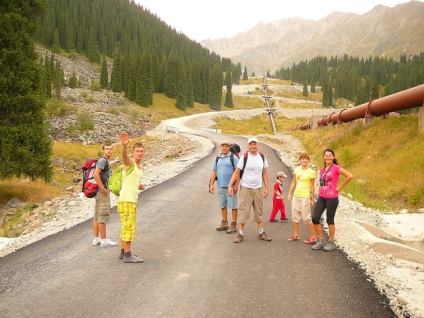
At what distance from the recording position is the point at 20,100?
1597 cm

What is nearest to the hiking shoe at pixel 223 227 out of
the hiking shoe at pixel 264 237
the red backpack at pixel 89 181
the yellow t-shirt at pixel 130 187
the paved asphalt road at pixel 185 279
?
the paved asphalt road at pixel 185 279

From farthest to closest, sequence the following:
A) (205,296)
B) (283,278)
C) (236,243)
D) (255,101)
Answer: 1. (255,101)
2. (236,243)
3. (283,278)
4. (205,296)

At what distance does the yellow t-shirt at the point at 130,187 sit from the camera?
624 centimetres

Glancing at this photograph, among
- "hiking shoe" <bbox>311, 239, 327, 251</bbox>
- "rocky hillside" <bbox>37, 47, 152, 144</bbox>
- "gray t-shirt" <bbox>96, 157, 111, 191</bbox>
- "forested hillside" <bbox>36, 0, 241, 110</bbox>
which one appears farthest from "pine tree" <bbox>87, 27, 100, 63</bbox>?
"hiking shoe" <bbox>311, 239, 327, 251</bbox>

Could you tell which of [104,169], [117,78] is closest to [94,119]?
[117,78]

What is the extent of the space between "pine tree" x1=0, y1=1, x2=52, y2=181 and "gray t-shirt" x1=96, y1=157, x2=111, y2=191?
1088 cm

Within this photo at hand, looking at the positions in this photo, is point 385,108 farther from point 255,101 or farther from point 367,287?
point 255,101

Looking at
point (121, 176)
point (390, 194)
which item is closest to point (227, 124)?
point (390, 194)

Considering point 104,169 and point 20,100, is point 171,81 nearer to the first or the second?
point 20,100

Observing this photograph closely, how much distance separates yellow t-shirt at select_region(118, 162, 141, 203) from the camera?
6.24 meters

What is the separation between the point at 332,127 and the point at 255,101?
4236 inches

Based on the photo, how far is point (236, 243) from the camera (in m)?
7.37

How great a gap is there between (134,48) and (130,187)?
135 meters

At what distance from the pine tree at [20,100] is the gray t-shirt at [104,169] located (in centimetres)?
1088
